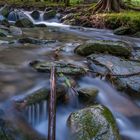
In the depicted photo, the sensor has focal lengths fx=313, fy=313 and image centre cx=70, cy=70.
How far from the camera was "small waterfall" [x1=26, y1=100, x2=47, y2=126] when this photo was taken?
13.9 ft

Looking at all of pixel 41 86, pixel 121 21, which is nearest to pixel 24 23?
pixel 121 21

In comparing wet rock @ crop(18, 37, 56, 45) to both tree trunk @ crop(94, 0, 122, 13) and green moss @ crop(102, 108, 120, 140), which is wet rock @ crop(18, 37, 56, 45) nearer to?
green moss @ crop(102, 108, 120, 140)

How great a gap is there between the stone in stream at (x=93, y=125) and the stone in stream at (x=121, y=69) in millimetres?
1501

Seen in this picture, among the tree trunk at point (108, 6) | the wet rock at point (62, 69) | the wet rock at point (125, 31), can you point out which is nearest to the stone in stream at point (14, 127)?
the wet rock at point (62, 69)

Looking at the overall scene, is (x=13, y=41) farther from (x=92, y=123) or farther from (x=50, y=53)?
(x=92, y=123)

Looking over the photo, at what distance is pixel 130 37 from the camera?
37.4 ft

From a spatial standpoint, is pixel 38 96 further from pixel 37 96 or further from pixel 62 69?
pixel 62 69

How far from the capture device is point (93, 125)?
3707mm

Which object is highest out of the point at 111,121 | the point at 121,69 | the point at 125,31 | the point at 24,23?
the point at 111,121

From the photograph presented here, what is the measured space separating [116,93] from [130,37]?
637 centimetres

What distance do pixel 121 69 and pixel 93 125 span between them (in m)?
2.68

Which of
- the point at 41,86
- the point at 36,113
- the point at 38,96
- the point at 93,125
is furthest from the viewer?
the point at 41,86

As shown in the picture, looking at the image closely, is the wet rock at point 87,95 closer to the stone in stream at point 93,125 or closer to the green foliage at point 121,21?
the stone in stream at point 93,125

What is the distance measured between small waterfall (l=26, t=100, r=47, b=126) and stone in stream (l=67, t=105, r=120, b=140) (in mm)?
521
